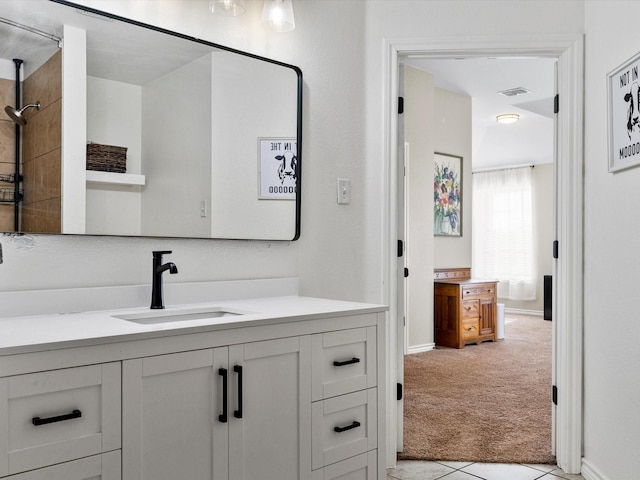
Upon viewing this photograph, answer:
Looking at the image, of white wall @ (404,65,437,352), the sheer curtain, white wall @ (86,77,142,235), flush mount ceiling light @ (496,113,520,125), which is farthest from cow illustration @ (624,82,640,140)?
the sheer curtain

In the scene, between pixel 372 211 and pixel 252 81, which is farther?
pixel 372 211

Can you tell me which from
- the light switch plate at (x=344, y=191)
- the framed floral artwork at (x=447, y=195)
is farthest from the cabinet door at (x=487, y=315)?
the light switch plate at (x=344, y=191)

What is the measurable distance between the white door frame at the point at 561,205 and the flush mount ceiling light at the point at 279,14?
0.53 meters

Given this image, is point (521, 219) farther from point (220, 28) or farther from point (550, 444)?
point (220, 28)

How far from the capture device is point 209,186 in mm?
2170

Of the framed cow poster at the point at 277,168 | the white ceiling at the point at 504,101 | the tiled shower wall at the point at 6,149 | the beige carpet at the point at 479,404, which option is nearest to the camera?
the tiled shower wall at the point at 6,149

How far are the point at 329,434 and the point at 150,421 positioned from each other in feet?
2.11

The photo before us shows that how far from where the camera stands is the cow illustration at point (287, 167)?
239 cm

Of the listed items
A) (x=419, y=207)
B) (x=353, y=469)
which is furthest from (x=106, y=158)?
(x=419, y=207)

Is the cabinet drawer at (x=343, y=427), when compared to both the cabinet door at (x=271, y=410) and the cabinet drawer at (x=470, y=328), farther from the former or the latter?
the cabinet drawer at (x=470, y=328)

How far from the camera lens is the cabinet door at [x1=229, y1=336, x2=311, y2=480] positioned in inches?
62.6

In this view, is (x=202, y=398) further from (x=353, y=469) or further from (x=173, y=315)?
(x=353, y=469)

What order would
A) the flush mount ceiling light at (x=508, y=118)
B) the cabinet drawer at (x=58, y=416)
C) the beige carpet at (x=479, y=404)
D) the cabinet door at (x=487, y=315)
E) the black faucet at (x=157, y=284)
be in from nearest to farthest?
the cabinet drawer at (x=58, y=416) < the black faucet at (x=157, y=284) < the beige carpet at (x=479, y=404) < the cabinet door at (x=487, y=315) < the flush mount ceiling light at (x=508, y=118)

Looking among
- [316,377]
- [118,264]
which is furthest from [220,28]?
[316,377]
